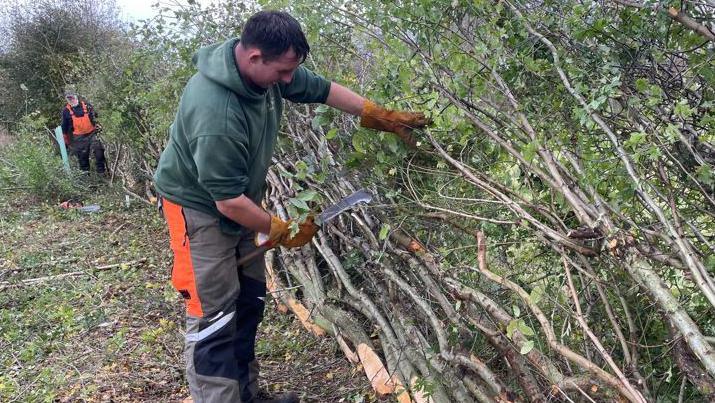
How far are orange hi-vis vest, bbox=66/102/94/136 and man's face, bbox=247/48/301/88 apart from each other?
24.8 ft

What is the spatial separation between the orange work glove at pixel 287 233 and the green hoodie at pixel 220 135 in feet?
0.70

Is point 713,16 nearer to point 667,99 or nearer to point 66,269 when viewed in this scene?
point 667,99

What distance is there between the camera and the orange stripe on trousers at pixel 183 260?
269cm

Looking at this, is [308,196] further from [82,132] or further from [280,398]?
[82,132]

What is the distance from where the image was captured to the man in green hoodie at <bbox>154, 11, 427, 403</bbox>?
235 cm

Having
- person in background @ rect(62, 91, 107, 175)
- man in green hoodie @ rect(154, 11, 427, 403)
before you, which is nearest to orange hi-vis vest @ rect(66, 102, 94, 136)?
person in background @ rect(62, 91, 107, 175)

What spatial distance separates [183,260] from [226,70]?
86 cm

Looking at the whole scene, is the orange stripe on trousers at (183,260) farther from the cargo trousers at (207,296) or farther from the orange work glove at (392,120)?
the orange work glove at (392,120)

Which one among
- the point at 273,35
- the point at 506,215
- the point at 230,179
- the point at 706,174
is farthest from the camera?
the point at 506,215

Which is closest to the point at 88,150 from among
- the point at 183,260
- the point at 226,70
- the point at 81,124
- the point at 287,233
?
the point at 81,124

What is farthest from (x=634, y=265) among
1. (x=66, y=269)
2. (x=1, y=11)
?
(x=1, y=11)

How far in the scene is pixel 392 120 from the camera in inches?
108

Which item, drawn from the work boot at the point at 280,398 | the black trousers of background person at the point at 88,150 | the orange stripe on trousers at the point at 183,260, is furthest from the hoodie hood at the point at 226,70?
the black trousers of background person at the point at 88,150

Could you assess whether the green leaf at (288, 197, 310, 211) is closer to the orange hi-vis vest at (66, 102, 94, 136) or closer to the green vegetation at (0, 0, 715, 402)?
the green vegetation at (0, 0, 715, 402)
